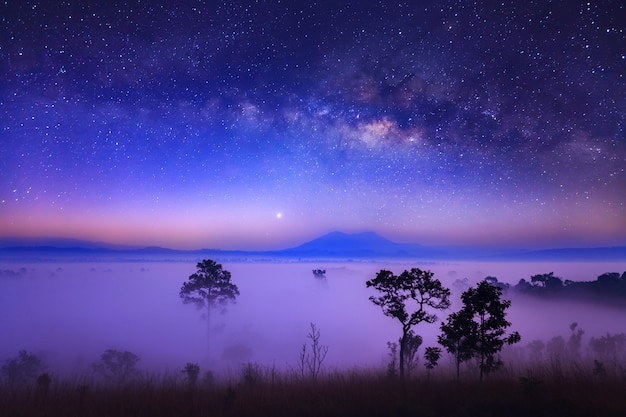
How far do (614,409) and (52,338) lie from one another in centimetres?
19908

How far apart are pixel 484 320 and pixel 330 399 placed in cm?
1225

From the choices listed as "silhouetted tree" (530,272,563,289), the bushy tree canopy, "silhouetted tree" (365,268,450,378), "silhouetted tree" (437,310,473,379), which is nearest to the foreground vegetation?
"silhouetted tree" (437,310,473,379)

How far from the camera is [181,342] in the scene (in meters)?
148

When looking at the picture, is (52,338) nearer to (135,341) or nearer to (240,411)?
(135,341)

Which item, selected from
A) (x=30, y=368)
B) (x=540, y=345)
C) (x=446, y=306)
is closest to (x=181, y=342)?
(x=30, y=368)

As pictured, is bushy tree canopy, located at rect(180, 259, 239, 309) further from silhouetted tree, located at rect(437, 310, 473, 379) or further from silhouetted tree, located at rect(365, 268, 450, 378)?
silhouetted tree, located at rect(437, 310, 473, 379)

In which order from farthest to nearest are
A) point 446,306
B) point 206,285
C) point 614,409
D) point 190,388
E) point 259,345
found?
1. point 259,345
2. point 206,285
3. point 446,306
4. point 190,388
5. point 614,409

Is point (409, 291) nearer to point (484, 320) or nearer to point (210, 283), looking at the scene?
point (484, 320)

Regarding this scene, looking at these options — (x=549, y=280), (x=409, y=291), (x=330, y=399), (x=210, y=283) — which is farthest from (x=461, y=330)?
(x=549, y=280)

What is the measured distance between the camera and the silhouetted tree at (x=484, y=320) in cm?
1769

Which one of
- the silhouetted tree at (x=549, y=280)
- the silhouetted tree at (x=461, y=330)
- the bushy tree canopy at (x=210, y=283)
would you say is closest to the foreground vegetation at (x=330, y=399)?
the silhouetted tree at (x=461, y=330)

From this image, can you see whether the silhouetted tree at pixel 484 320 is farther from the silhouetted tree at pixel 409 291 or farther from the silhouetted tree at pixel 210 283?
the silhouetted tree at pixel 210 283

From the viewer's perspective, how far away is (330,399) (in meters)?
10.2

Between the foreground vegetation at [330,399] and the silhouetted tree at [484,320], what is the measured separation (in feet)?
17.3
